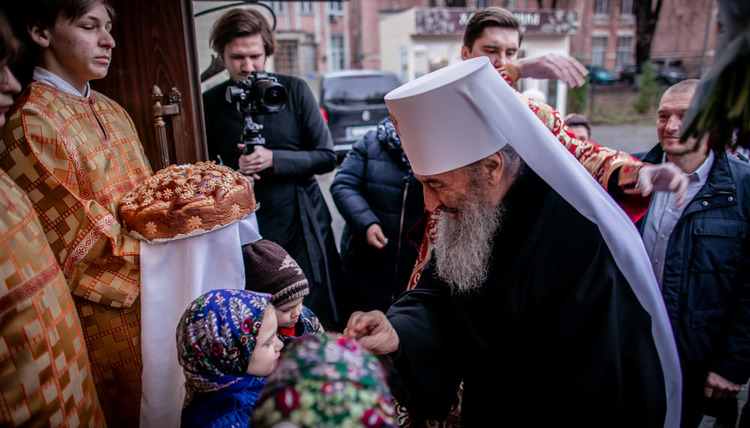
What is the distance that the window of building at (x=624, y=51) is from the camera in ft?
113

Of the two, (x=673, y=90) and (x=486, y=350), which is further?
(x=673, y=90)

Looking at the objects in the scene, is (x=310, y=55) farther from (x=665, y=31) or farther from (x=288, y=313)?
(x=288, y=313)

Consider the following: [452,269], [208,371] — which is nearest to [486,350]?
[452,269]

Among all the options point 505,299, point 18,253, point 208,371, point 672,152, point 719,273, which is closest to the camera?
point 18,253

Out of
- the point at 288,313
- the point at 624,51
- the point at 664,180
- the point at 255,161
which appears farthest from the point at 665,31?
the point at 288,313

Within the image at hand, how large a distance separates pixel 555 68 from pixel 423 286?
1196 mm

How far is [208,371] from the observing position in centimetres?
142

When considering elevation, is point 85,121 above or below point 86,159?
above

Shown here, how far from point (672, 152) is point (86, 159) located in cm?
248

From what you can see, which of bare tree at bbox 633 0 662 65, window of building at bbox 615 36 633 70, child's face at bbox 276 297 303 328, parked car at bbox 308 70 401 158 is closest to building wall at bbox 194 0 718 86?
window of building at bbox 615 36 633 70

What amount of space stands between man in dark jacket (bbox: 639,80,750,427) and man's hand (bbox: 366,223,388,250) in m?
1.37

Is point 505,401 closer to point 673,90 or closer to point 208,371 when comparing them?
point 208,371

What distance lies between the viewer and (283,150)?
2.90 meters

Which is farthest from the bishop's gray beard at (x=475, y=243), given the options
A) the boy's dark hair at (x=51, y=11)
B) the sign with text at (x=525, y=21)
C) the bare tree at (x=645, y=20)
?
the bare tree at (x=645, y=20)
